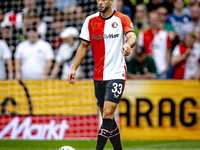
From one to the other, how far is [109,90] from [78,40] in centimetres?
474

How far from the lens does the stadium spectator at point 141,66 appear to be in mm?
8359

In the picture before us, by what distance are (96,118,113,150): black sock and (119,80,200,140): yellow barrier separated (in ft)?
11.9

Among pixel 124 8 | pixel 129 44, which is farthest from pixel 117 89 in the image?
pixel 124 8

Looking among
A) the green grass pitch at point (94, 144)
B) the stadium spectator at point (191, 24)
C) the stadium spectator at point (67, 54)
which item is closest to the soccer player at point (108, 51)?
the green grass pitch at point (94, 144)

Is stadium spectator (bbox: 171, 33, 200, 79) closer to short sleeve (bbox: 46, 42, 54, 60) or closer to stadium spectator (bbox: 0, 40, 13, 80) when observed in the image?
short sleeve (bbox: 46, 42, 54, 60)

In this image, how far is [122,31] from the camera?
4910 millimetres

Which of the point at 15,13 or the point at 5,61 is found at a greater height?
the point at 15,13

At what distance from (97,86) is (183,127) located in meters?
3.89

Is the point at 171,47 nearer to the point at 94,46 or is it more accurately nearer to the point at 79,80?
the point at 79,80

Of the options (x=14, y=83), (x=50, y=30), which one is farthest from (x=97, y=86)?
(x=50, y=30)

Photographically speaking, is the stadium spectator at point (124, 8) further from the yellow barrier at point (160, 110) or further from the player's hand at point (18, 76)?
the player's hand at point (18, 76)

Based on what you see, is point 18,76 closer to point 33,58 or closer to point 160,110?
point 33,58

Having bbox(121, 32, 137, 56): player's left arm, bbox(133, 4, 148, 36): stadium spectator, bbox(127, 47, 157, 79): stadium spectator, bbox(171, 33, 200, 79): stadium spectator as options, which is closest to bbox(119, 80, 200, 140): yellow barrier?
bbox(127, 47, 157, 79): stadium spectator

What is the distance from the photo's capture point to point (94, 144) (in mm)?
7336
